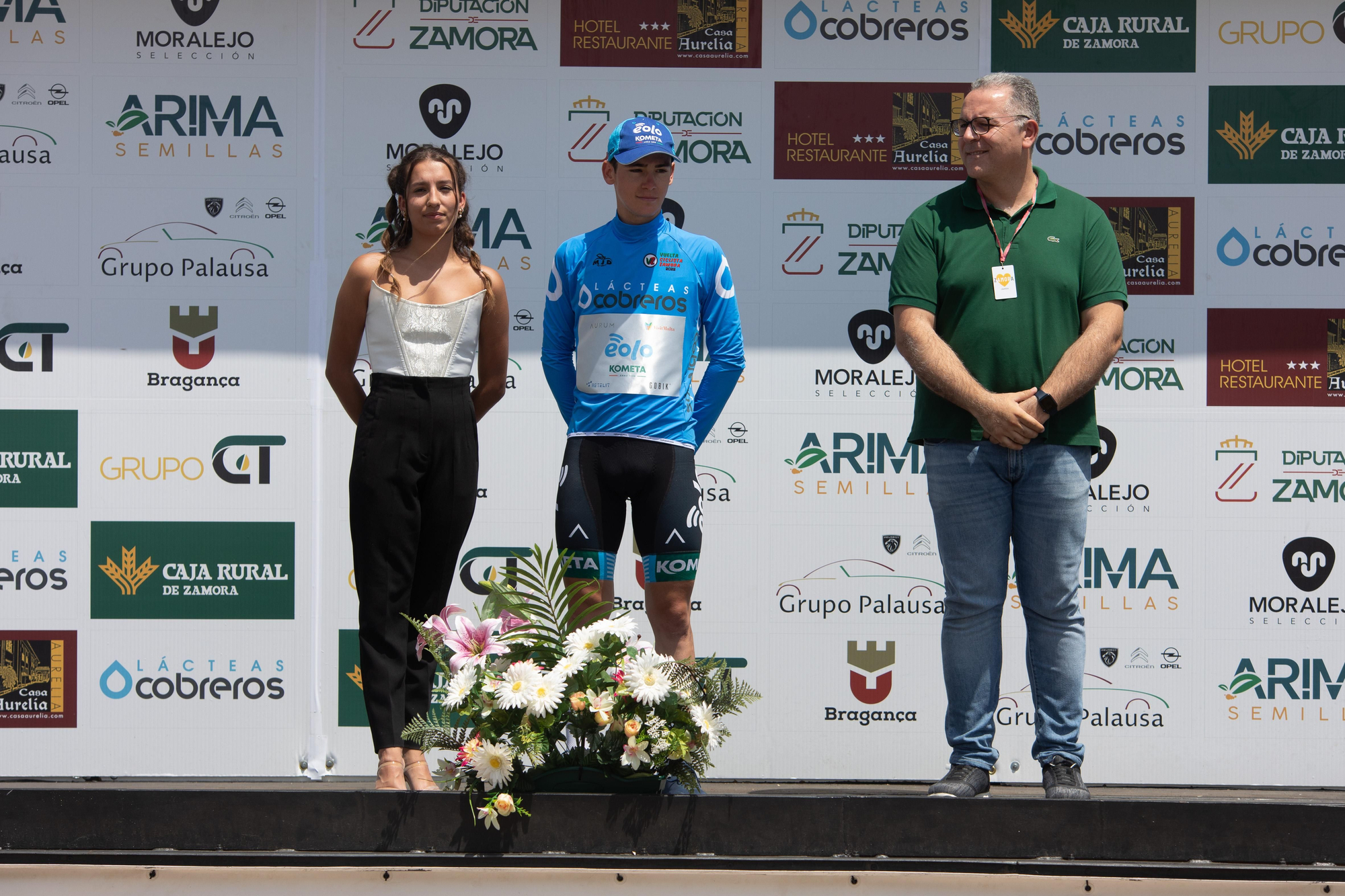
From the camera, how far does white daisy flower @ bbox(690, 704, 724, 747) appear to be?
226 cm

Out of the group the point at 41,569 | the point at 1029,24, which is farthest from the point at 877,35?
the point at 41,569

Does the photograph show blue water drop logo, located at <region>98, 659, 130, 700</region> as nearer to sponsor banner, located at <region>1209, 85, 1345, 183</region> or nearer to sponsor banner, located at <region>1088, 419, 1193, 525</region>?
sponsor banner, located at <region>1088, 419, 1193, 525</region>

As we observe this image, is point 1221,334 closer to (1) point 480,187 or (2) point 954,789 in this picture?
(2) point 954,789

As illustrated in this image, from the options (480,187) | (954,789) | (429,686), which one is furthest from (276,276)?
(954,789)

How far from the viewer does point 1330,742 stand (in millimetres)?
3865

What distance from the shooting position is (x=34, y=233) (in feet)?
12.8

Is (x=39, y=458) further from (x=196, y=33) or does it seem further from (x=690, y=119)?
(x=690, y=119)

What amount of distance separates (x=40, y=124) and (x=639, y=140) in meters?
2.40

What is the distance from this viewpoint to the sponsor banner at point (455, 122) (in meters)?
3.92

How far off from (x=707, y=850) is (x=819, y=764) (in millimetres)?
1793

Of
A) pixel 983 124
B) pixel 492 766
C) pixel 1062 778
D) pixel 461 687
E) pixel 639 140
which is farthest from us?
pixel 639 140

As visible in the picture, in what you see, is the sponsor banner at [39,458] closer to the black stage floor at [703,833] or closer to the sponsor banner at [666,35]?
the black stage floor at [703,833]

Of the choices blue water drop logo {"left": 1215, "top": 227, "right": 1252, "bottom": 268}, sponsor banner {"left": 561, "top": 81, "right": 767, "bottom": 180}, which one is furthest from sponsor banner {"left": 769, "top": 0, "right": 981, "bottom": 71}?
blue water drop logo {"left": 1215, "top": 227, "right": 1252, "bottom": 268}

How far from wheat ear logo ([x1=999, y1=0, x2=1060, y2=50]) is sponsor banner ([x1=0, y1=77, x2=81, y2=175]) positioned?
10.3 feet
